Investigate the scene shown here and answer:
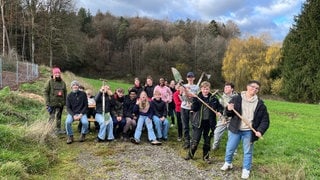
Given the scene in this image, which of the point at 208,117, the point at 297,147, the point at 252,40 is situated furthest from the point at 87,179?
the point at 252,40

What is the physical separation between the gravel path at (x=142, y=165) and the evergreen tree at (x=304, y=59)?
31435 mm

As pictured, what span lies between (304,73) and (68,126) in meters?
33.5

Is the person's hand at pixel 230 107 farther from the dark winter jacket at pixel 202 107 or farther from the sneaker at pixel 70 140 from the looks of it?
the sneaker at pixel 70 140

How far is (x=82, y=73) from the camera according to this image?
214 ft

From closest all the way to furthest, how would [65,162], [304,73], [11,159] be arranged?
[11,159]
[65,162]
[304,73]

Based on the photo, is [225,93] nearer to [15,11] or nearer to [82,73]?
[15,11]

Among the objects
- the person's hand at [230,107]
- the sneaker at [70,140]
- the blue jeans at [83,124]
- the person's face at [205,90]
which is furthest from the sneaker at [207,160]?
the sneaker at [70,140]

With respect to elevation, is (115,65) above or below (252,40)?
below

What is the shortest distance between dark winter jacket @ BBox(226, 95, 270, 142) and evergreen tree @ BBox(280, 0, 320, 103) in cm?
3188

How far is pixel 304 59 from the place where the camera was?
125ft

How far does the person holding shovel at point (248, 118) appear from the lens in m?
6.44

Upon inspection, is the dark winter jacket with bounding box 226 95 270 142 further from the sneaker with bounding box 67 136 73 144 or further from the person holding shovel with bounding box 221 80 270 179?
the sneaker with bounding box 67 136 73 144

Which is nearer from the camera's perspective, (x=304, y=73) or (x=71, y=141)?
(x=71, y=141)

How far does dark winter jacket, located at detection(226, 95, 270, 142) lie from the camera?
6.42 meters
